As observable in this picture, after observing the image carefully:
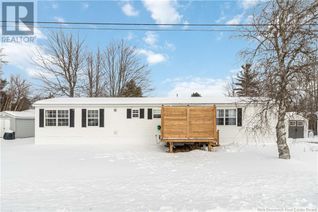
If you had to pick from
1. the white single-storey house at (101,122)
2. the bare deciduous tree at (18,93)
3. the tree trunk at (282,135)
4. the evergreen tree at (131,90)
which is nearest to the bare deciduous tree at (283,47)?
the tree trunk at (282,135)

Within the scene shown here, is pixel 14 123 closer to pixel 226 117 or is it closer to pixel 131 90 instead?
pixel 131 90

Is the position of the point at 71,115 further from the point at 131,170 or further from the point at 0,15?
the point at 131,170

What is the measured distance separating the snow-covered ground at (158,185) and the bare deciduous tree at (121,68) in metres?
19.3

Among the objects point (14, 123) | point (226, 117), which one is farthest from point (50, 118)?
point (226, 117)

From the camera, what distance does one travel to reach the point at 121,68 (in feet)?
94.2

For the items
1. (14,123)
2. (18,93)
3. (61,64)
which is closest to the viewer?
(14,123)

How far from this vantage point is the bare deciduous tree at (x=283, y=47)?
359 inches

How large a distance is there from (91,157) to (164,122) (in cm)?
403

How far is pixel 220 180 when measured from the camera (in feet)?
21.4

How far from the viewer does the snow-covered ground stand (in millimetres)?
4578

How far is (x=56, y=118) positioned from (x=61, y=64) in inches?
503

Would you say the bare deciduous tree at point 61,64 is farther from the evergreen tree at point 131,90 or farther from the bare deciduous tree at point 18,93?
the bare deciduous tree at point 18,93

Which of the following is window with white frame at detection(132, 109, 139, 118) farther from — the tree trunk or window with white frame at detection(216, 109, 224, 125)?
the tree trunk

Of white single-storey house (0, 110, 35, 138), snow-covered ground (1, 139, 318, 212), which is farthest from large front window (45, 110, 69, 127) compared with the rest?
white single-storey house (0, 110, 35, 138)
